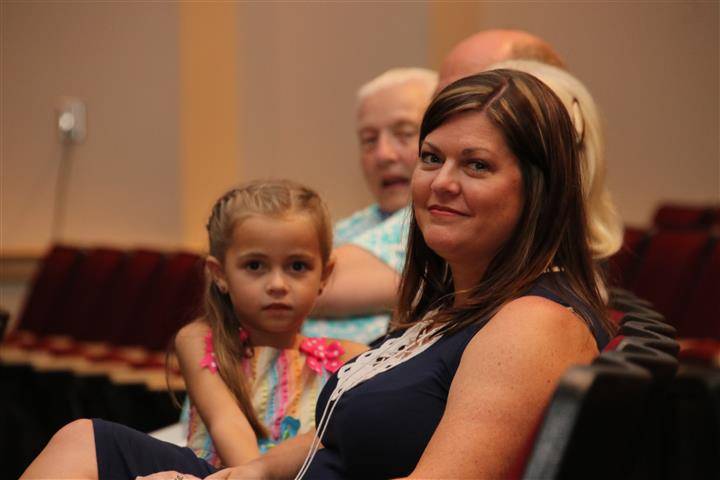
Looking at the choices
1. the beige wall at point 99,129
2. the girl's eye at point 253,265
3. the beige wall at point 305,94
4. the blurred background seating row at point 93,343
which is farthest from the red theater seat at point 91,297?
the girl's eye at point 253,265

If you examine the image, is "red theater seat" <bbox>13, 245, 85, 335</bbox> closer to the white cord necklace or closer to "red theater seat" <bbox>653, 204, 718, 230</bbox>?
"red theater seat" <bbox>653, 204, 718, 230</bbox>

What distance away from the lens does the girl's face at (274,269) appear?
1.85m

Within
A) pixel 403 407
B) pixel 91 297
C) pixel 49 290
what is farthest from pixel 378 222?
pixel 49 290

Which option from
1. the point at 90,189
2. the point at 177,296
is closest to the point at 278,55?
the point at 90,189

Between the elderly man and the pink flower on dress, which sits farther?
the elderly man

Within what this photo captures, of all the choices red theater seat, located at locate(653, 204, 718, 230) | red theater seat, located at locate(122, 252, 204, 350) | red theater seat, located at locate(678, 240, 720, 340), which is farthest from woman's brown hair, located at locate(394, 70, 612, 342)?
red theater seat, located at locate(653, 204, 718, 230)

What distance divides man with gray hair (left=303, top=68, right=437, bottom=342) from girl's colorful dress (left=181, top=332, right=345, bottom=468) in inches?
14.0

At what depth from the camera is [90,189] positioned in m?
6.35

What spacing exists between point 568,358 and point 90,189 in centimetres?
544

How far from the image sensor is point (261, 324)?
6.15 feet

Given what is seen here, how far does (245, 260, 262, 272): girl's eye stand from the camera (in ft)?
6.13

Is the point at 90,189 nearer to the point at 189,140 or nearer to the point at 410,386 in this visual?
the point at 189,140

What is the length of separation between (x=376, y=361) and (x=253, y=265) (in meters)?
0.48

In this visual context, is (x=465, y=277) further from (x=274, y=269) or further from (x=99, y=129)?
(x=99, y=129)
